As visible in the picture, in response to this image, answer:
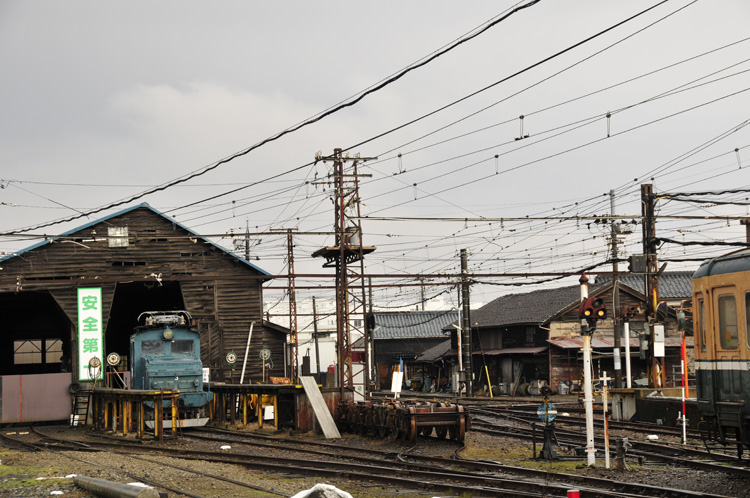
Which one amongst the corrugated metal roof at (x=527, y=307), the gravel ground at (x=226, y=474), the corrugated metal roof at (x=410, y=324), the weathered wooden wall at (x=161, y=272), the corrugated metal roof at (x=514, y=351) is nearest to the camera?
the gravel ground at (x=226, y=474)

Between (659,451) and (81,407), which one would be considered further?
(81,407)

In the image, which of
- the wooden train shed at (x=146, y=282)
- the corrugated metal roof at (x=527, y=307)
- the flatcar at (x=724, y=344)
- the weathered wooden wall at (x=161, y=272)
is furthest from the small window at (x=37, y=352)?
the flatcar at (x=724, y=344)

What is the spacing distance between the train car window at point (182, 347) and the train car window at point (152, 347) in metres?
0.40

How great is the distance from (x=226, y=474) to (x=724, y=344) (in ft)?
30.3

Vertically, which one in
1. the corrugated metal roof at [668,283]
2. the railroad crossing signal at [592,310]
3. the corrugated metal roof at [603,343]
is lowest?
the corrugated metal roof at [603,343]

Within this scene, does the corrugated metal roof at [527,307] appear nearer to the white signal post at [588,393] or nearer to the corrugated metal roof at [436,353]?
the corrugated metal roof at [436,353]

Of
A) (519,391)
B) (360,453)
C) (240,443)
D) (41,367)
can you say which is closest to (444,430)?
(360,453)

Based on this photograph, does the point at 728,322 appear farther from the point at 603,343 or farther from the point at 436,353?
the point at 436,353

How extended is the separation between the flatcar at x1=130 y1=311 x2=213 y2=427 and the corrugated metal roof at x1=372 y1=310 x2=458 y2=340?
43.9 meters

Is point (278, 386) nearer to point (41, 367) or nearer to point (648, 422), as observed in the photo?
point (648, 422)

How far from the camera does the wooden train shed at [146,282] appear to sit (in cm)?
3506

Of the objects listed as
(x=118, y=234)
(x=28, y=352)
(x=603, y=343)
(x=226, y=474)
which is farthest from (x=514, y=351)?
(x=226, y=474)

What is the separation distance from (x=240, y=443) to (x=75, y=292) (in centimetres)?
1621

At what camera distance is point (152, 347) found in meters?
28.2
